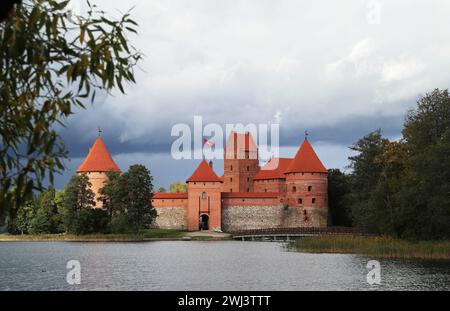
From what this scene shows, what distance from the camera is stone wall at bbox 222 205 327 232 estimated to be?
5731 cm

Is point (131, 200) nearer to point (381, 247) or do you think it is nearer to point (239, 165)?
point (239, 165)

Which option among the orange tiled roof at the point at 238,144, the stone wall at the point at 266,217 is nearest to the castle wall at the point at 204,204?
the stone wall at the point at 266,217

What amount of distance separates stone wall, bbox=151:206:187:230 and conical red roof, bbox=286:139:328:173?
9922 mm

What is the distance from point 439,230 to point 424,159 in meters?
3.43

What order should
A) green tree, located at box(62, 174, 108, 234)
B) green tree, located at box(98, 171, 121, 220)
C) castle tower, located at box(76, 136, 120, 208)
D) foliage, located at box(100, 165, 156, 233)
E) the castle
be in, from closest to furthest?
foliage, located at box(100, 165, 156, 233) → green tree, located at box(62, 174, 108, 234) → green tree, located at box(98, 171, 121, 220) → the castle → castle tower, located at box(76, 136, 120, 208)

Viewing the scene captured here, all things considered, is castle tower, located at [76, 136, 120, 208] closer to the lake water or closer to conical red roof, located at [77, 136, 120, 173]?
conical red roof, located at [77, 136, 120, 173]

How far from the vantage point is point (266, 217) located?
2296 inches

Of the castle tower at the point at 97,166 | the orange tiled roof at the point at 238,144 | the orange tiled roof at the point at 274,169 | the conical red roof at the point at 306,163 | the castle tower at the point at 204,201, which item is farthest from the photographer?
the orange tiled roof at the point at 238,144

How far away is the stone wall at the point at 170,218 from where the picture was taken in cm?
5778

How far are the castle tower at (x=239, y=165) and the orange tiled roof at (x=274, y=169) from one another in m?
2.37

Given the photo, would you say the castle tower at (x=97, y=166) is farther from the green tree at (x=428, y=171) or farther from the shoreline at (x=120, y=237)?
the green tree at (x=428, y=171)

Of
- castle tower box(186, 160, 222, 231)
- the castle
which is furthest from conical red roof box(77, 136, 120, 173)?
castle tower box(186, 160, 222, 231)

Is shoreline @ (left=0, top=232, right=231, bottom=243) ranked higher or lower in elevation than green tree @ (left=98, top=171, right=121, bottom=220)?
lower

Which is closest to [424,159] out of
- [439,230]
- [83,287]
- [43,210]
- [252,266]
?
A: [439,230]
